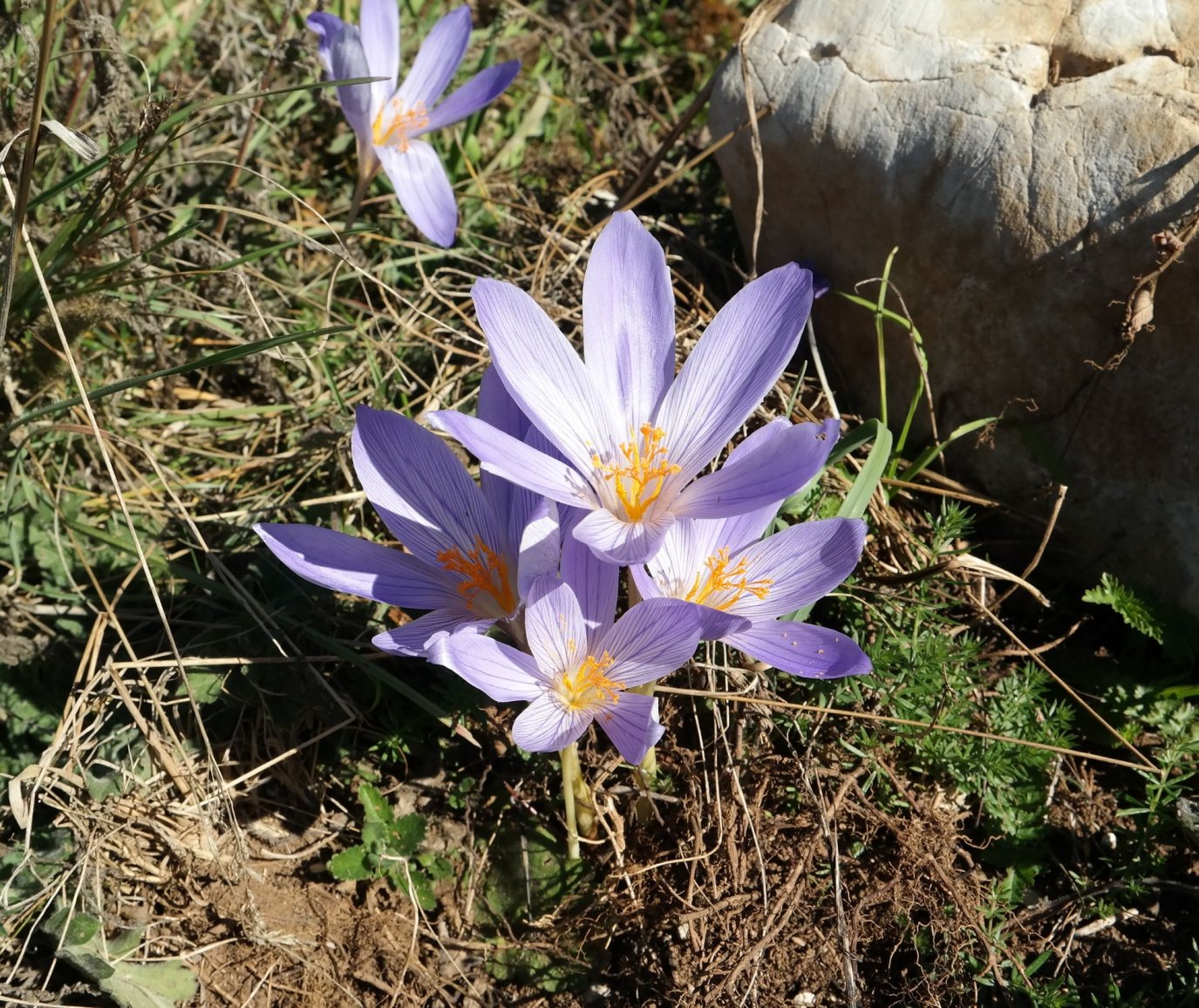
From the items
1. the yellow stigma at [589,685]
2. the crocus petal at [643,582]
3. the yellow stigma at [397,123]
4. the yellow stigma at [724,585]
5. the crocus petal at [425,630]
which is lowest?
the yellow stigma at [589,685]

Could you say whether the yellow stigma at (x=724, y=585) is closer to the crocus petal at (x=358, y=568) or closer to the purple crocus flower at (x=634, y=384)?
the purple crocus flower at (x=634, y=384)

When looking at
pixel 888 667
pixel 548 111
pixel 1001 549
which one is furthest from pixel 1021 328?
pixel 548 111

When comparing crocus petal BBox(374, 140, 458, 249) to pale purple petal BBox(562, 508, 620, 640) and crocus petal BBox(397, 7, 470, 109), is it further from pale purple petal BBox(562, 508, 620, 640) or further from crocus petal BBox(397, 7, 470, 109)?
pale purple petal BBox(562, 508, 620, 640)

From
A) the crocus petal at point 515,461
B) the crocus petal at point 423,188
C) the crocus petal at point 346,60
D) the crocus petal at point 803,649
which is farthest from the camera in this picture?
the crocus petal at point 423,188

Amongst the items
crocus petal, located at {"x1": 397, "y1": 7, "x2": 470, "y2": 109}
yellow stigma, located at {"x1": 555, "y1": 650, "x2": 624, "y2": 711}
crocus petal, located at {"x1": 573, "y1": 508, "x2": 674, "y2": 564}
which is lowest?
yellow stigma, located at {"x1": 555, "y1": 650, "x2": 624, "y2": 711}

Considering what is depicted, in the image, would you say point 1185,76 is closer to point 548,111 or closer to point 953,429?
point 953,429

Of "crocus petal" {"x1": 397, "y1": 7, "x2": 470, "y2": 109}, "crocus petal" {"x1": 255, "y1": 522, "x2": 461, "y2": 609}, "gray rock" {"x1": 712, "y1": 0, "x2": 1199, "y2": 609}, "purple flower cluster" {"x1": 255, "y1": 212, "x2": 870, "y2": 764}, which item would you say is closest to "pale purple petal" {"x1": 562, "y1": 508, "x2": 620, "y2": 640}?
"purple flower cluster" {"x1": 255, "y1": 212, "x2": 870, "y2": 764}

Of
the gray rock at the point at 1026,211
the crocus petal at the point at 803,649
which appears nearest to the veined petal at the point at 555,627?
the crocus petal at the point at 803,649
